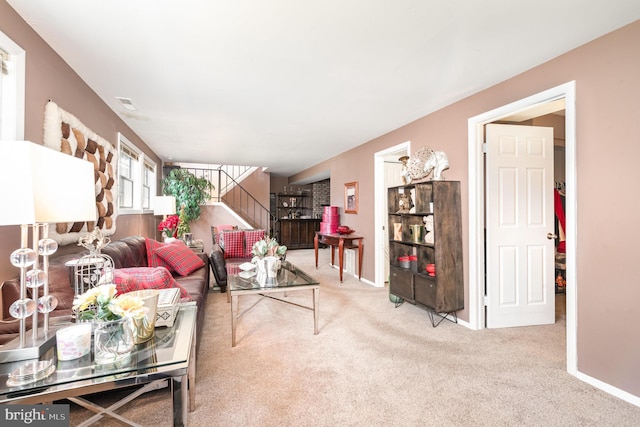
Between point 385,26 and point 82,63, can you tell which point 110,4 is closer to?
point 82,63

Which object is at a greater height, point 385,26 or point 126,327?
point 385,26

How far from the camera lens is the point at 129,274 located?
6.01 ft

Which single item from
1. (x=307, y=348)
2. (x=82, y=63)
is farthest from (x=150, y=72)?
(x=307, y=348)

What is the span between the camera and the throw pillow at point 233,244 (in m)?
4.55

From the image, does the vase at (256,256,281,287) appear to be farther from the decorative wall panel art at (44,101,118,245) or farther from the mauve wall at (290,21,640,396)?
the mauve wall at (290,21,640,396)

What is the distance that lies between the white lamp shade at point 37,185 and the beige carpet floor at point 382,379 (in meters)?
1.25

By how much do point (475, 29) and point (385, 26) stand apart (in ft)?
1.92

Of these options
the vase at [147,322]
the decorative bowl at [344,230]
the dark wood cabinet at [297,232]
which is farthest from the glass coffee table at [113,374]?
the dark wood cabinet at [297,232]

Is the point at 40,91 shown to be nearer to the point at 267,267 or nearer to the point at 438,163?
the point at 267,267

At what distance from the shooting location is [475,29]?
1.85 metres

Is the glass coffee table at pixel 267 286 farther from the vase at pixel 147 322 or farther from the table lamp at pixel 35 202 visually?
the table lamp at pixel 35 202

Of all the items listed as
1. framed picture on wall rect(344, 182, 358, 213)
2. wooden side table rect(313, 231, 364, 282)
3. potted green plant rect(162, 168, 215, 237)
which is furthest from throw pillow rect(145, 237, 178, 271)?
framed picture on wall rect(344, 182, 358, 213)

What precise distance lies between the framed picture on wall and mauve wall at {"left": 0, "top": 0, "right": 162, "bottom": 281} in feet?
12.1

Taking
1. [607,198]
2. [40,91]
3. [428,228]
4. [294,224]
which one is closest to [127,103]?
[40,91]
